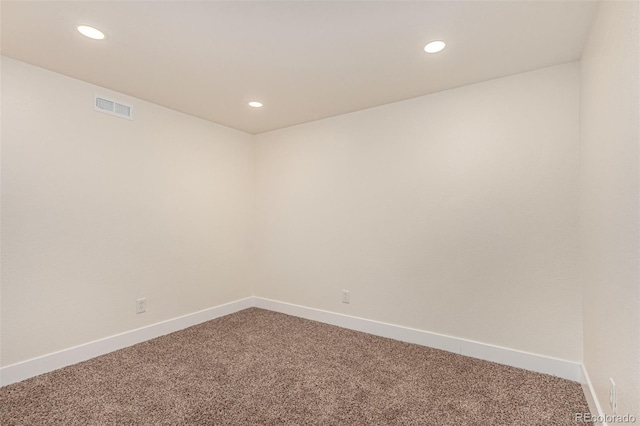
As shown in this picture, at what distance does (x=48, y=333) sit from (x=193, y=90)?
7.39 feet

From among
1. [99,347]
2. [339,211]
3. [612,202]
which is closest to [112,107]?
[99,347]

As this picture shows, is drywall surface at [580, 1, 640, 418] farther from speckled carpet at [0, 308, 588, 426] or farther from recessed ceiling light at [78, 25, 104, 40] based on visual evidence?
recessed ceiling light at [78, 25, 104, 40]

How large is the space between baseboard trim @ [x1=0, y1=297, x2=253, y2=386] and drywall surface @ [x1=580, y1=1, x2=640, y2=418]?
3.41 metres

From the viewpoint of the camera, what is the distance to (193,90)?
2785mm

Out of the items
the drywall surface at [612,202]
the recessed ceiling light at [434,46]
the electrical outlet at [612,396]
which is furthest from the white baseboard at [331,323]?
the recessed ceiling light at [434,46]

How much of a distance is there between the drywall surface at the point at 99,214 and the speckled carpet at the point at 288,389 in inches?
17.0

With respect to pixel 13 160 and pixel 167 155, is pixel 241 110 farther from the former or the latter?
pixel 13 160

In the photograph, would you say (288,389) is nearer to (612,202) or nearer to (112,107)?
(612,202)

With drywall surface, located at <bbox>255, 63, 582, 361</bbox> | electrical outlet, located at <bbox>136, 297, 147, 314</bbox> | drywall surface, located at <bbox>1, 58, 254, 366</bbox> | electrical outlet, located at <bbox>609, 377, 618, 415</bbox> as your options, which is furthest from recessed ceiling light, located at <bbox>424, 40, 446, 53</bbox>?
electrical outlet, located at <bbox>136, 297, 147, 314</bbox>

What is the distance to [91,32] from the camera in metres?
1.92

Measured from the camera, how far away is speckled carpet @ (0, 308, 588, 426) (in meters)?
1.86

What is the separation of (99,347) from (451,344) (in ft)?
9.93

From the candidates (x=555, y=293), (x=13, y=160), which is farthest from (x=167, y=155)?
(x=555, y=293)

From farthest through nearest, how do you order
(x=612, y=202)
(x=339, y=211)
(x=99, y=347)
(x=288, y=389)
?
(x=339, y=211), (x=99, y=347), (x=288, y=389), (x=612, y=202)
